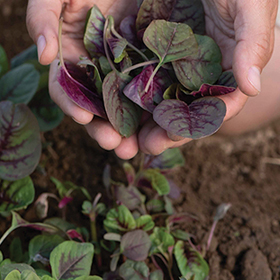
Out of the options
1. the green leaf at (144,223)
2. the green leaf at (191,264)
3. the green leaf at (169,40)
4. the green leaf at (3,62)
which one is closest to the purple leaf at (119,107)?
the green leaf at (169,40)

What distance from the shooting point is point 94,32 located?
1.01 meters

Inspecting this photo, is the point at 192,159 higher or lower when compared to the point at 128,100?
lower

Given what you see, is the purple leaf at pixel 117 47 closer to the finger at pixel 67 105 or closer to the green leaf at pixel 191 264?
the finger at pixel 67 105

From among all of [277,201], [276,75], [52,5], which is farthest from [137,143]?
[276,75]

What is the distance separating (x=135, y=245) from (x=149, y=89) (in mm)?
389

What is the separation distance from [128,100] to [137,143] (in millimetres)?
126

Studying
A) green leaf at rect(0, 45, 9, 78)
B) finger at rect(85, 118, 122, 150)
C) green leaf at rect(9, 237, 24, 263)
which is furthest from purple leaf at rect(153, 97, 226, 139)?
green leaf at rect(0, 45, 9, 78)

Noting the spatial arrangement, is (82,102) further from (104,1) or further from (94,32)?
(104,1)

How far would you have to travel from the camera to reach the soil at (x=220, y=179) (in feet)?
3.16

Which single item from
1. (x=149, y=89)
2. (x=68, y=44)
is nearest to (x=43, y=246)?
(x=149, y=89)

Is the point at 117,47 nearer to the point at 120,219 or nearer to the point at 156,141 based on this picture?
the point at 156,141

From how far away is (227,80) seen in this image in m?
0.92

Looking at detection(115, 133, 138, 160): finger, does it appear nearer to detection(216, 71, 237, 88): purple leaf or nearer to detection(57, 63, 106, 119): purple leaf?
detection(57, 63, 106, 119): purple leaf

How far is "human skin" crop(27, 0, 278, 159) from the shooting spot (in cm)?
80
